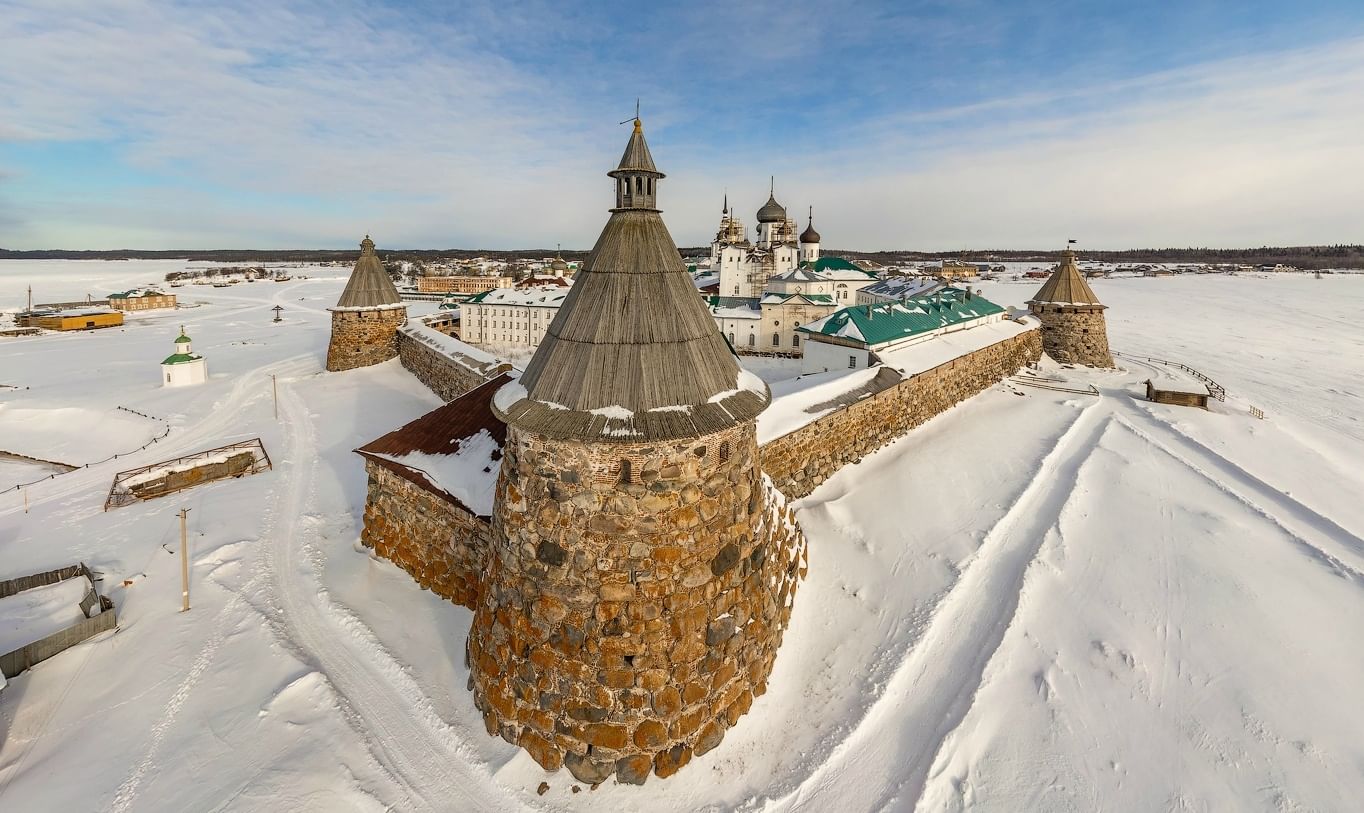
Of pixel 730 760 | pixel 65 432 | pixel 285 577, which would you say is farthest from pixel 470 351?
pixel 730 760

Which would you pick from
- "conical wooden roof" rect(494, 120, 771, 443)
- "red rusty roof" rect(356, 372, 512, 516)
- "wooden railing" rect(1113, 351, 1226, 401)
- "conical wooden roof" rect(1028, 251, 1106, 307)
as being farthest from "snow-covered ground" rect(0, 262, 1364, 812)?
"conical wooden roof" rect(1028, 251, 1106, 307)

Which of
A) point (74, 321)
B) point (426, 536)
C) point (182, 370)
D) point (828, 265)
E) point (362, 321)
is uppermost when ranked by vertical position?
point (828, 265)

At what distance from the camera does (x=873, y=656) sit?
6945mm

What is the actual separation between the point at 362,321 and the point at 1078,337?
31.1 metres

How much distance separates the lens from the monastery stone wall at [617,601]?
5.22m

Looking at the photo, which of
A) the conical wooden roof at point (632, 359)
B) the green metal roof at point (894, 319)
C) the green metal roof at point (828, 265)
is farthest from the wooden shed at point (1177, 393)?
the green metal roof at point (828, 265)

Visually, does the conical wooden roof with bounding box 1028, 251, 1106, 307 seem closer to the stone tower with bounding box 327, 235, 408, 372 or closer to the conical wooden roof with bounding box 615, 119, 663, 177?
the conical wooden roof with bounding box 615, 119, 663, 177

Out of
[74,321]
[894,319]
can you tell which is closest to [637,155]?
[894,319]

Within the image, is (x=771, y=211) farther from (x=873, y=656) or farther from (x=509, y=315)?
(x=873, y=656)

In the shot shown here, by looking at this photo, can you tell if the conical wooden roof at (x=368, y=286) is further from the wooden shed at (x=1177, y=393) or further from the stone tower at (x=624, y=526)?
the wooden shed at (x=1177, y=393)

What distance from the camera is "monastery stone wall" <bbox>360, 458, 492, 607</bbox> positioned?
24.9 feet

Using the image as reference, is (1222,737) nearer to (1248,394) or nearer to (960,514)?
(960,514)

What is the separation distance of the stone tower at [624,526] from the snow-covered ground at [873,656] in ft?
1.74

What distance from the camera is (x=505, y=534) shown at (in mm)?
5699
